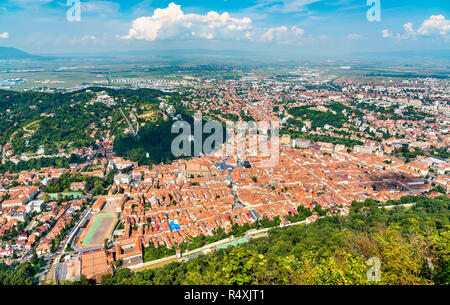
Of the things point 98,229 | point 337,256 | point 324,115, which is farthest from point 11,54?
point 337,256

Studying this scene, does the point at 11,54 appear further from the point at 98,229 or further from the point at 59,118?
the point at 98,229

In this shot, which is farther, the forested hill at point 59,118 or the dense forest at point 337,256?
the forested hill at point 59,118

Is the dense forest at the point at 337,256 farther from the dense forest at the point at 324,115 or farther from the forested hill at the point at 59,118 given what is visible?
the forested hill at the point at 59,118

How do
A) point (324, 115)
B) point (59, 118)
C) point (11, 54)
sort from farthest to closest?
point (11, 54), point (324, 115), point (59, 118)

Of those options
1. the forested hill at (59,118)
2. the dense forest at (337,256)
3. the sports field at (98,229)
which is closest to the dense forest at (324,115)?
the dense forest at (337,256)

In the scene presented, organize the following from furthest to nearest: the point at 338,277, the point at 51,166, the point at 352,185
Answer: the point at 51,166
the point at 352,185
the point at 338,277

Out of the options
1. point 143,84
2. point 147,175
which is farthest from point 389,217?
point 143,84
